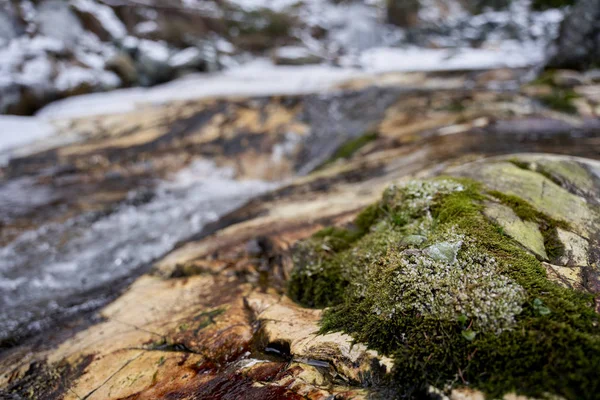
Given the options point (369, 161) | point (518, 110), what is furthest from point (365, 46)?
point (369, 161)

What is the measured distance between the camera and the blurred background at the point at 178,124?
6.81 metres

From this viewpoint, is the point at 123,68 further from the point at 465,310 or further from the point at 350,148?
the point at 465,310

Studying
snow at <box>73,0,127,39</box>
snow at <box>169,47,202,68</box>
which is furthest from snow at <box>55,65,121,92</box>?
snow at <box>73,0,127,39</box>

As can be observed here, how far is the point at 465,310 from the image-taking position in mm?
2338

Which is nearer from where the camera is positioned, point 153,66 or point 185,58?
point 153,66

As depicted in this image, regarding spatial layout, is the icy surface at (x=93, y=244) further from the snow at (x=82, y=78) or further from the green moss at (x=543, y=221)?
the snow at (x=82, y=78)

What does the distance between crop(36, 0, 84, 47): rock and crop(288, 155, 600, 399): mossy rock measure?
2178 centimetres

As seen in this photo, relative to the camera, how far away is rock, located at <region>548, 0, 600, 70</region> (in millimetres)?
16312

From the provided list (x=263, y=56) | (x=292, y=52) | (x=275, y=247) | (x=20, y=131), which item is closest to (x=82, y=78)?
(x=20, y=131)

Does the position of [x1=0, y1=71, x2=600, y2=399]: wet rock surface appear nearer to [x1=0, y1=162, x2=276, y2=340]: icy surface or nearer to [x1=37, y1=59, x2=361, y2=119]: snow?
[x1=0, y1=162, x2=276, y2=340]: icy surface

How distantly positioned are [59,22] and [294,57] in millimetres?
14092

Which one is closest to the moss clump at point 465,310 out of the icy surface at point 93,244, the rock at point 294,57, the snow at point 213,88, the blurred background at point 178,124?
the blurred background at point 178,124

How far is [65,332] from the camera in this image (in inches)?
167

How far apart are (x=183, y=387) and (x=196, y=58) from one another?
22.5 metres
